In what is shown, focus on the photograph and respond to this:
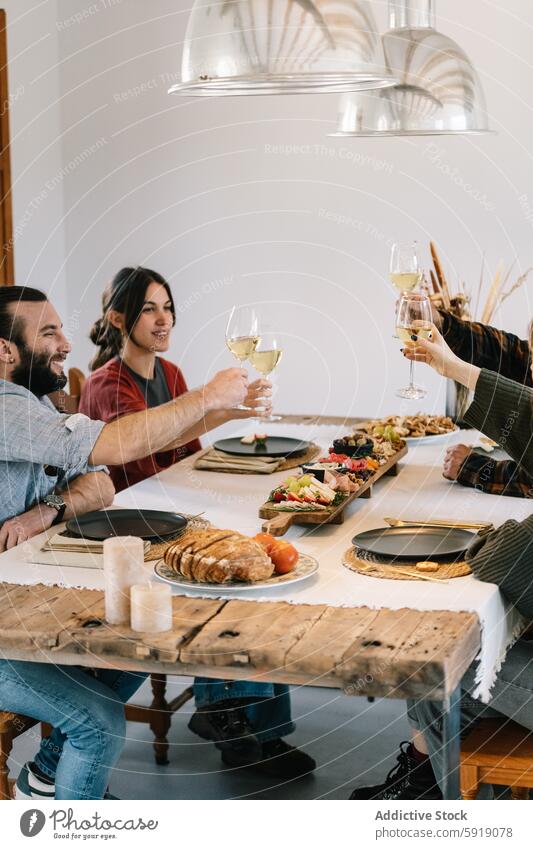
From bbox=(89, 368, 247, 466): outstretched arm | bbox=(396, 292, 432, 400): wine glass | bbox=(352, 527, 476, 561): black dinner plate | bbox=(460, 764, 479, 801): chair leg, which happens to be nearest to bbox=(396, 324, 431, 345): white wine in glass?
bbox=(396, 292, 432, 400): wine glass

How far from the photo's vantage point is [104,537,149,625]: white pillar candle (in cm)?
168

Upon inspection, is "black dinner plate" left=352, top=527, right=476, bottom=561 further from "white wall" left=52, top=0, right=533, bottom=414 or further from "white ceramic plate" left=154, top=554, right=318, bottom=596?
"white wall" left=52, top=0, right=533, bottom=414

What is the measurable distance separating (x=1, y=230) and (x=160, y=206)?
0.80 meters

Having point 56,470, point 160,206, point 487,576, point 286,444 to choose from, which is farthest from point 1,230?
point 487,576

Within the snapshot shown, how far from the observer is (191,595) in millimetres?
1813

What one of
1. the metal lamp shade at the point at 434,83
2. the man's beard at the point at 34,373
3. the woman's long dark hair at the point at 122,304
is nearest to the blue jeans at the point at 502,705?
the man's beard at the point at 34,373

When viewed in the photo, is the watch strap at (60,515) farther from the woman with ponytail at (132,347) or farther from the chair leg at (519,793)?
the chair leg at (519,793)

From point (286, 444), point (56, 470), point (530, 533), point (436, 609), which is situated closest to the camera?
point (436, 609)

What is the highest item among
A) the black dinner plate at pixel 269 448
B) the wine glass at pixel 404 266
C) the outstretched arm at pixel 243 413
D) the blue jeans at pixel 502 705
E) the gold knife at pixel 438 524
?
the wine glass at pixel 404 266

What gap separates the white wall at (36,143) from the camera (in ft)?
15.5

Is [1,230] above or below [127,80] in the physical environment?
below

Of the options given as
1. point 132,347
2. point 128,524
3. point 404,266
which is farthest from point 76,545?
point 404,266

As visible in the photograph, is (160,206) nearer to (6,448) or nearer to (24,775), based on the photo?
(6,448)

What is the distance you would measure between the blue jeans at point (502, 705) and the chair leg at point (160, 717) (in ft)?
3.30
